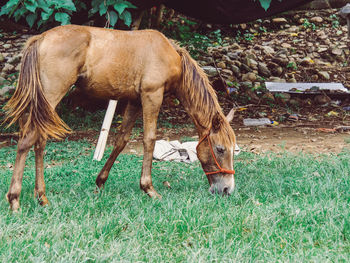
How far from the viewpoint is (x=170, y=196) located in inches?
172

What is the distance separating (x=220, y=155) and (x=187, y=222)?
47.0 inches

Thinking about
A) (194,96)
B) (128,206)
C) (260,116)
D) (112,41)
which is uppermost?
(112,41)

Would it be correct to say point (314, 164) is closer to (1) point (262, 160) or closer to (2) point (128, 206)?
(1) point (262, 160)

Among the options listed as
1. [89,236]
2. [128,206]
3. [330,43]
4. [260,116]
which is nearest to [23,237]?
[89,236]

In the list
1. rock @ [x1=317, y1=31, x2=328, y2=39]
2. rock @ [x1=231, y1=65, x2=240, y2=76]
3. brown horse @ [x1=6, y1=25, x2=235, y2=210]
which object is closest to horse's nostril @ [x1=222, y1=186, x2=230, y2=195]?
brown horse @ [x1=6, y1=25, x2=235, y2=210]

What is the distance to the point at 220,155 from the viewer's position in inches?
174

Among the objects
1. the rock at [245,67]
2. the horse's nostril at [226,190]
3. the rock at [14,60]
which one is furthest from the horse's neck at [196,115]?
the rock at [14,60]

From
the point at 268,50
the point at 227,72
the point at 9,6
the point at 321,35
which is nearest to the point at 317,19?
the point at 321,35

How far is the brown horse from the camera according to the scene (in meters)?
3.73

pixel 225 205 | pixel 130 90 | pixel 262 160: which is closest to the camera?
pixel 225 205

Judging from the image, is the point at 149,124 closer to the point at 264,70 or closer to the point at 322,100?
the point at 322,100

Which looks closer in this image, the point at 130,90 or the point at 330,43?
the point at 130,90

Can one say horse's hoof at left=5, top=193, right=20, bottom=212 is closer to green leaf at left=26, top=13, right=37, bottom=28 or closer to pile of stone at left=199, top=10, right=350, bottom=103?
green leaf at left=26, top=13, right=37, bottom=28

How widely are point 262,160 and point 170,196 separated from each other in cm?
211
